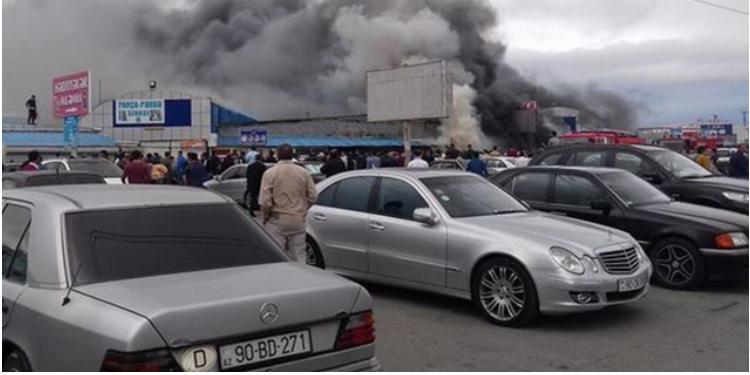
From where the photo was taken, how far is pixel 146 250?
3.89 meters

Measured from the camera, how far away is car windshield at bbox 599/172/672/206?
8.92 meters

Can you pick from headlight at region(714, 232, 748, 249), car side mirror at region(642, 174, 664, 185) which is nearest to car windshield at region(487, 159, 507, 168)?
car side mirror at region(642, 174, 664, 185)

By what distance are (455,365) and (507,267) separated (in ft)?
4.62

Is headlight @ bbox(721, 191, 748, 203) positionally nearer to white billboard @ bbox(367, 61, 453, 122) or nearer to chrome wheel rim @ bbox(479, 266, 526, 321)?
chrome wheel rim @ bbox(479, 266, 526, 321)

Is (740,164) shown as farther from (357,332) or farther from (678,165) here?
(357,332)

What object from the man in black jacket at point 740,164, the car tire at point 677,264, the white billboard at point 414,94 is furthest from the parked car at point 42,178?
the white billboard at point 414,94

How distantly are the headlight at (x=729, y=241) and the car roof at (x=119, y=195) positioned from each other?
18.8 ft

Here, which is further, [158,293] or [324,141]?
[324,141]

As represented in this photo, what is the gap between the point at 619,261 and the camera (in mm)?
6652

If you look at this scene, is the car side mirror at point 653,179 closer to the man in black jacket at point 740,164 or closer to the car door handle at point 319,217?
the car door handle at point 319,217

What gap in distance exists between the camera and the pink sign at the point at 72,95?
23.9 metres

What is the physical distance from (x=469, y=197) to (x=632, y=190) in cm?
263

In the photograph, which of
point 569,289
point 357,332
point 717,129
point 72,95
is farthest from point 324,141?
point 357,332

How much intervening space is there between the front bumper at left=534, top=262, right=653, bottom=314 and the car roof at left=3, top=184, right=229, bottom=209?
3.04 metres
